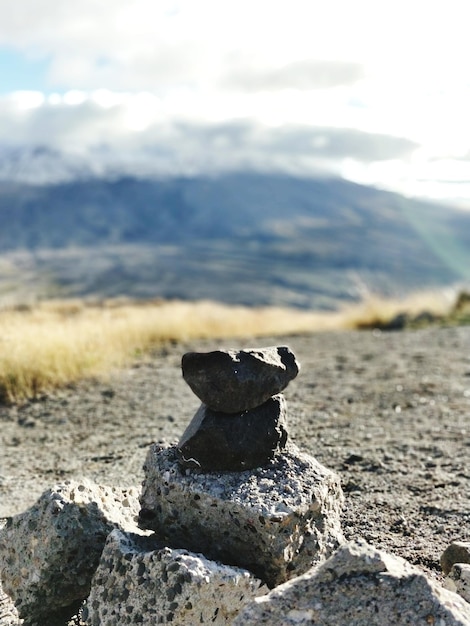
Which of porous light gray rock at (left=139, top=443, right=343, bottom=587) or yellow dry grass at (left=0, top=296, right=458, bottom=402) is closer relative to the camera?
porous light gray rock at (left=139, top=443, right=343, bottom=587)

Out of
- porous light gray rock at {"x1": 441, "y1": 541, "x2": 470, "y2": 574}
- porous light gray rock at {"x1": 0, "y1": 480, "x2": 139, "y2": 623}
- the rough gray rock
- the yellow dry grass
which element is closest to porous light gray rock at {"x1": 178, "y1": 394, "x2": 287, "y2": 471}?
porous light gray rock at {"x1": 0, "y1": 480, "x2": 139, "y2": 623}

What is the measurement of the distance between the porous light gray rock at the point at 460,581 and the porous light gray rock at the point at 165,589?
0.83 m

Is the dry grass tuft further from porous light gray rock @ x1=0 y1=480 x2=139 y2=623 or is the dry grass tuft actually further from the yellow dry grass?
porous light gray rock @ x1=0 y1=480 x2=139 y2=623

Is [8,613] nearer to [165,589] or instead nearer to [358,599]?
[165,589]

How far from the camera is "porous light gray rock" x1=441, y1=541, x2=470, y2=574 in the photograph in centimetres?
356

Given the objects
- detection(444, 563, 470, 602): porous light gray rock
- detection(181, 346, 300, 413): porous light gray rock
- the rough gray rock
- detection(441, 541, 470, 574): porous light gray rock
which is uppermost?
detection(181, 346, 300, 413): porous light gray rock

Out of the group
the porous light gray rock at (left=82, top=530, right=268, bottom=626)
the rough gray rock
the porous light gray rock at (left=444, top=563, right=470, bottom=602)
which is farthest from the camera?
the rough gray rock

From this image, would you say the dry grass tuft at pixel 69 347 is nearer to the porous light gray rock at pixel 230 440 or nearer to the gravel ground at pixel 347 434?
the gravel ground at pixel 347 434

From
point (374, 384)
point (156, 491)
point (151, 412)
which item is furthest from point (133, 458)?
point (374, 384)

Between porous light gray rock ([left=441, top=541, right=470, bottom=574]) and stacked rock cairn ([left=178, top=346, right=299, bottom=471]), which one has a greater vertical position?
stacked rock cairn ([left=178, top=346, right=299, bottom=471])

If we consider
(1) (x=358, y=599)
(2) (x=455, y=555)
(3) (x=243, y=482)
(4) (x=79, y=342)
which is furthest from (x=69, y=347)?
(1) (x=358, y=599)

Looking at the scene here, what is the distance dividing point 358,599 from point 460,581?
31.2 inches

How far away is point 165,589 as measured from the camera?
9.14 ft

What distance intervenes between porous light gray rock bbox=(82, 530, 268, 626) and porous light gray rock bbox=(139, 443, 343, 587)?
19 centimetres
